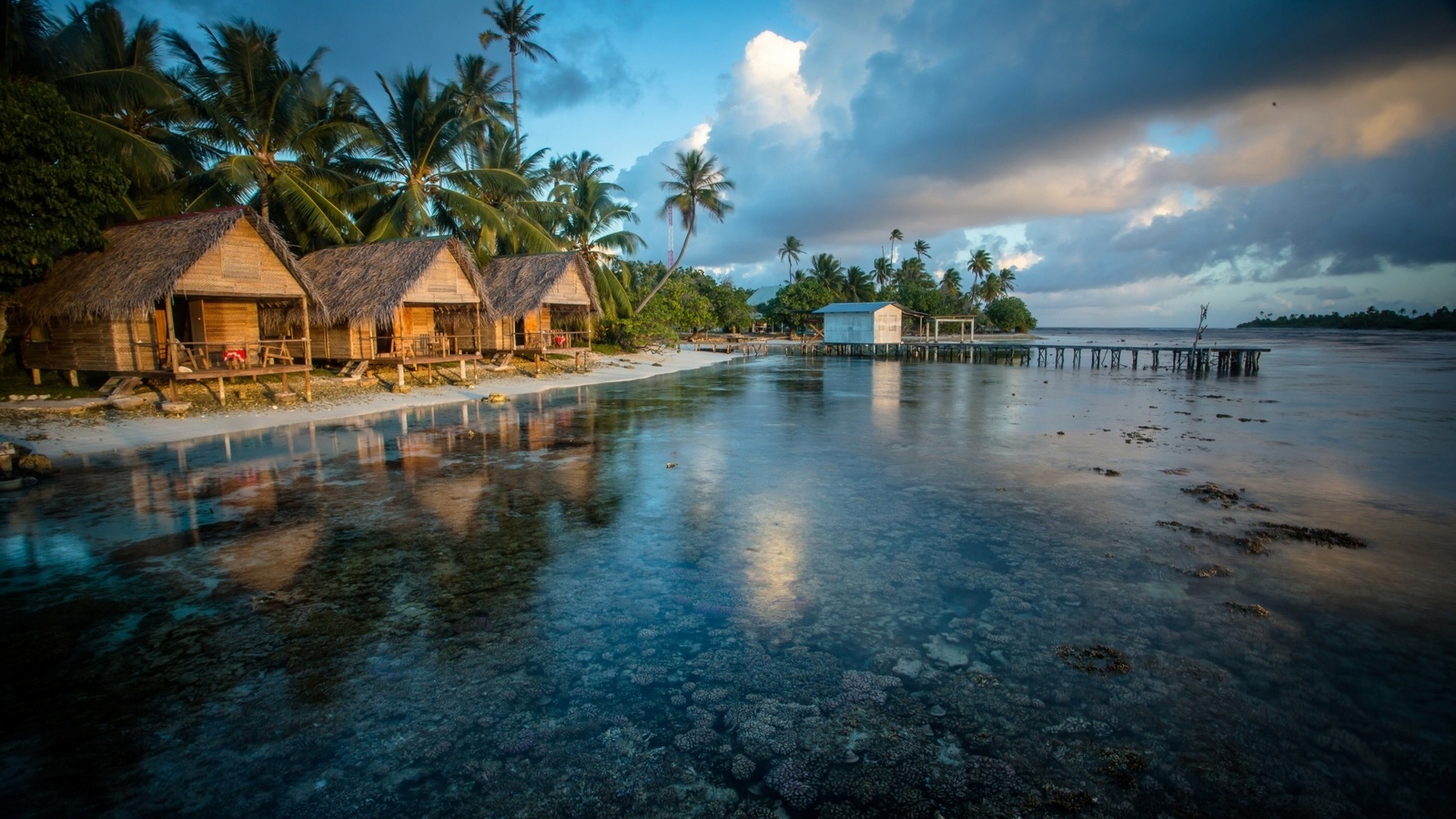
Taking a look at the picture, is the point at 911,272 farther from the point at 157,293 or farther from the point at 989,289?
the point at 157,293

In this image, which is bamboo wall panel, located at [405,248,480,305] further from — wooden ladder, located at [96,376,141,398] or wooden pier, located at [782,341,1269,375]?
wooden pier, located at [782,341,1269,375]

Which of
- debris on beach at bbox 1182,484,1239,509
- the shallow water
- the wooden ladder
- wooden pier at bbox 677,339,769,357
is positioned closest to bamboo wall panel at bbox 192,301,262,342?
the wooden ladder

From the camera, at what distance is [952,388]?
81.9ft

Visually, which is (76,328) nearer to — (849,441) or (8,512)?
(8,512)

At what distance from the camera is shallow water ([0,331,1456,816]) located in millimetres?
3529

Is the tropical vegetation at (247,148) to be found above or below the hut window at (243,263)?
above

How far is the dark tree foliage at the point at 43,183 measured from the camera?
13422 mm

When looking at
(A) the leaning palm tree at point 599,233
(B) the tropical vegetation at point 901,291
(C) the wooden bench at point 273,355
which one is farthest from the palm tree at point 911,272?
(C) the wooden bench at point 273,355

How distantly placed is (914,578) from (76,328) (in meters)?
19.5

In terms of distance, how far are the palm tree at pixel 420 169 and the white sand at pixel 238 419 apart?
641cm

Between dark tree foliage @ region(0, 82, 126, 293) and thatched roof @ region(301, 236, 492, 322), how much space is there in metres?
5.40

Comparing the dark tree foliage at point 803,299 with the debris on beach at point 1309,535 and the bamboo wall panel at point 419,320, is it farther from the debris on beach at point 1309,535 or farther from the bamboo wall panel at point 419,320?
the debris on beach at point 1309,535

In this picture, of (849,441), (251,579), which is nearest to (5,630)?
(251,579)

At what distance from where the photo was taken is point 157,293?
14367 millimetres
